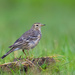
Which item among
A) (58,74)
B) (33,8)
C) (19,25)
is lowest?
(58,74)

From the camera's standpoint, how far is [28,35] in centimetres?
807

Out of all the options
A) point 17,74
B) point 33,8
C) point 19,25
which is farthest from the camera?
point 33,8

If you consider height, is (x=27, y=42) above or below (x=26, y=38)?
below

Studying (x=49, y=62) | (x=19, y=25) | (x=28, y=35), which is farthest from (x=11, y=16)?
(x=49, y=62)

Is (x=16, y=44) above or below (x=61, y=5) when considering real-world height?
below

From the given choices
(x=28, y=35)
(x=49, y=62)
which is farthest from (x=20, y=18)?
(x=49, y=62)

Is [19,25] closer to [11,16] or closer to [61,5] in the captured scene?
[11,16]

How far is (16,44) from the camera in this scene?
7559 mm

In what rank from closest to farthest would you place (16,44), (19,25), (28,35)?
(16,44) → (28,35) → (19,25)

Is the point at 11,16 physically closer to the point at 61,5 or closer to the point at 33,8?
the point at 33,8

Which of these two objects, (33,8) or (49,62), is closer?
(49,62)

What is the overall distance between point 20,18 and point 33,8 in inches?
155

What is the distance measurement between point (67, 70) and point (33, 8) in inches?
705

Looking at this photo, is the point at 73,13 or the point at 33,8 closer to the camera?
the point at 73,13
